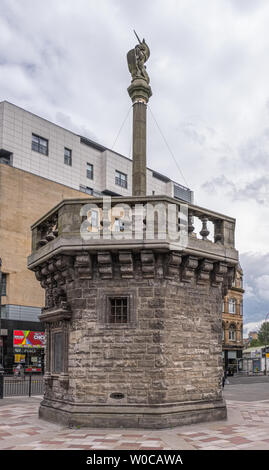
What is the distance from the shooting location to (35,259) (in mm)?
13617

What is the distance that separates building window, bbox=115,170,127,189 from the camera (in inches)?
2081

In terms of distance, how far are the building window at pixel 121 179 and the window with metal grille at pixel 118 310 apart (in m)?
41.4

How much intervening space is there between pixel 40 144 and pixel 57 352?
34.2 m

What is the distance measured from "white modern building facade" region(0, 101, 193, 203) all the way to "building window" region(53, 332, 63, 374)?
1205 inches

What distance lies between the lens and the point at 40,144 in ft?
146

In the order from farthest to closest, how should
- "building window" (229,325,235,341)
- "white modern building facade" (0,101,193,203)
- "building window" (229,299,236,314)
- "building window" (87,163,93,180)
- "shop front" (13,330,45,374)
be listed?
1. "building window" (229,325,235,341)
2. "building window" (229,299,236,314)
3. "building window" (87,163,93,180)
4. "white modern building facade" (0,101,193,203)
5. "shop front" (13,330,45,374)

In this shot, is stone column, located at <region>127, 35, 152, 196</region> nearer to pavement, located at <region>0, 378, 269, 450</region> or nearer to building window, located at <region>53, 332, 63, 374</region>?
building window, located at <region>53, 332, 63, 374</region>

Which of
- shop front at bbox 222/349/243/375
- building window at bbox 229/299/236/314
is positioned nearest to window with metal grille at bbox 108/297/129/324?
shop front at bbox 222/349/243/375

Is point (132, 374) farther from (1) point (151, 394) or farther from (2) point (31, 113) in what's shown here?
(2) point (31, 113)

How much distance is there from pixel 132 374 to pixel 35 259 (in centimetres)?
435

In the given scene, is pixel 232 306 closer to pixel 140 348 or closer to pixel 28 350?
pixel 28 350

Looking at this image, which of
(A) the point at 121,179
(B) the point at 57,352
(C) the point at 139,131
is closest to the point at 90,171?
(A) the point at 121,179

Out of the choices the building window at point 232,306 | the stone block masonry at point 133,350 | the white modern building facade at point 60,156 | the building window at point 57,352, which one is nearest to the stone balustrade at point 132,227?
the stone block masonry at point 133,350

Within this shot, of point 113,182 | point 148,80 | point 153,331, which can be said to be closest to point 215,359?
point 153,331
